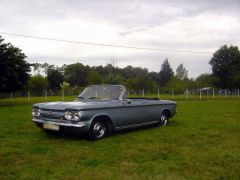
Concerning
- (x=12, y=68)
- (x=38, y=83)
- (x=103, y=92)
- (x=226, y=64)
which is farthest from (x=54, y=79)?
(x=103, y=92)

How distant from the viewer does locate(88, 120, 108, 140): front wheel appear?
785cm

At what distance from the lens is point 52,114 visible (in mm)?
7836

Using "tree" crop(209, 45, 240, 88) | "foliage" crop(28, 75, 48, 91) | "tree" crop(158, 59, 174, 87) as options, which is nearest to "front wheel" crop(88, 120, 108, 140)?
"foliage" crop(28, 75, 48, 91)

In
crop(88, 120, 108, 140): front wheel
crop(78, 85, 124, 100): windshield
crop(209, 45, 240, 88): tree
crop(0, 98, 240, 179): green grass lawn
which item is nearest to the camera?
crop(0, 98, 240, 179): green grass lawn

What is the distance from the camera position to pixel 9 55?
28922 millimetres

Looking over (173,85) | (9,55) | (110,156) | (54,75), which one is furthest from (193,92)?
(110,156)

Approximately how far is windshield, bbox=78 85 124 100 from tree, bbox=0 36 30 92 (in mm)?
19810

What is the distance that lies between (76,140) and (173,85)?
6416cm

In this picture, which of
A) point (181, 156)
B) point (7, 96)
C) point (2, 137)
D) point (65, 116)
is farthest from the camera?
point (7, 96)

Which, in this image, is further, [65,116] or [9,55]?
[9,55]

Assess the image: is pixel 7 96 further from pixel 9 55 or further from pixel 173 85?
pixel 173 85

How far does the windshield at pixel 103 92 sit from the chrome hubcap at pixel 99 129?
106 cm

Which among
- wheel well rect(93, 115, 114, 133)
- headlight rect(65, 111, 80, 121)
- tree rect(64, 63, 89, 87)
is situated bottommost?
wheel well rect(93, 115, 114, 133)

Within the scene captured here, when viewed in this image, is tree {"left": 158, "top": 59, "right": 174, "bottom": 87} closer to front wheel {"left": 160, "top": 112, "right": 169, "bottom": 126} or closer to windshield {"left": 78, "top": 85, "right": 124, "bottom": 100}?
front wheel {"left": 160, "top": 112, "right": 169, "bottom": 126}
